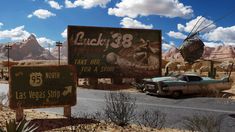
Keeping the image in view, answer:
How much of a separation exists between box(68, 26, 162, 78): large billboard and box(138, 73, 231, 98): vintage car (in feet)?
34.4

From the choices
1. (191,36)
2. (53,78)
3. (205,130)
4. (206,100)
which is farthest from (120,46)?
(205,130)

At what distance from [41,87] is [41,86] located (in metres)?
0.03

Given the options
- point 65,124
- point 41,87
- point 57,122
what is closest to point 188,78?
point 41,87

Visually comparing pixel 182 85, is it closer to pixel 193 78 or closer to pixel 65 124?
pixel 193 78

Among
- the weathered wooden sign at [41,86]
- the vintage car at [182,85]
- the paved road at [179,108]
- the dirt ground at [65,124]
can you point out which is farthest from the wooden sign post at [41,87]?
the vintage car at [182,85]

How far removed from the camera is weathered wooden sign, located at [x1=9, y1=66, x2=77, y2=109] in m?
13.3

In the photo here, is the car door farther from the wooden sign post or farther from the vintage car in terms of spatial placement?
the wooden sign post

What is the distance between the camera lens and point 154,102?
68.0 feet

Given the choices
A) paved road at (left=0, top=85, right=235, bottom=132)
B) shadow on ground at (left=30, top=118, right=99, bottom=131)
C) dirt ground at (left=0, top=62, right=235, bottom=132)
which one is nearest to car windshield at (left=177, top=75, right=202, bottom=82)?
paved road at (left=0, top=85, right=235, bottom=132)

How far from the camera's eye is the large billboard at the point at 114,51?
116 ft

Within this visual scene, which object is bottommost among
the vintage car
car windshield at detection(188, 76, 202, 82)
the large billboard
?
the vintage car

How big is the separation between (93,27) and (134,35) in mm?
3670

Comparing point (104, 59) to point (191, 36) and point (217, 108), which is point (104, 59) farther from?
point (217, 108)

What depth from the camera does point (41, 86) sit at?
13742mm
